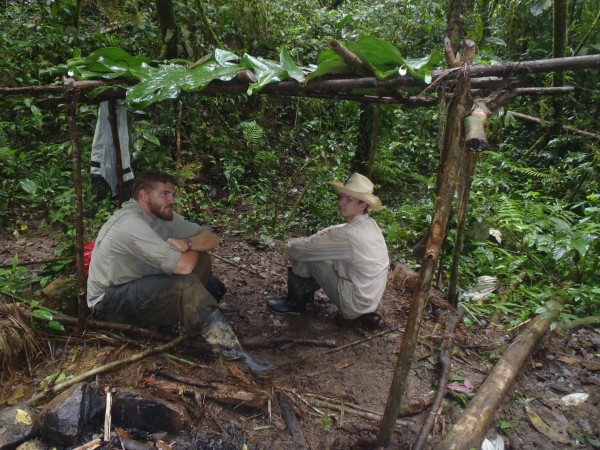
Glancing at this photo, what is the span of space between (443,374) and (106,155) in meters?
3.86

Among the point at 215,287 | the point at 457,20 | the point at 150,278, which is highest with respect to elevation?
the point at 457,20

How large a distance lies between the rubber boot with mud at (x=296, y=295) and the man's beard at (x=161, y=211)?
149cm

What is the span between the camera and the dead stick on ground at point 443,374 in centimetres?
313

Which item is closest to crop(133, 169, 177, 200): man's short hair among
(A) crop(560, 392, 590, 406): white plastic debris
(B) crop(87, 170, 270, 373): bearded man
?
(B) crop(87, 170, 270, 373): bearded man

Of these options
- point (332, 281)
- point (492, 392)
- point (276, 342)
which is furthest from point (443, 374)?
point (276, 342)

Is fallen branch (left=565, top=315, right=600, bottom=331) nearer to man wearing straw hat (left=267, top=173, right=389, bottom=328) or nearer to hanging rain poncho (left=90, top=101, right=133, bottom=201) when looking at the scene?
man wearing straw hat (left=267, top=173, right=389, bottom=328)

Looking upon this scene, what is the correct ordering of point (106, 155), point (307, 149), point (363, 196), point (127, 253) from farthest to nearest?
point (307, 149), point (106, 155), point (363, 196), point (127, 253)

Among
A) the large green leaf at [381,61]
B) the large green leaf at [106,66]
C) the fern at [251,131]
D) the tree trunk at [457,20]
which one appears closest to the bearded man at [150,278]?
the large green leaf at [106,66]

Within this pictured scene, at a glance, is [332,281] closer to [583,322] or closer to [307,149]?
[583,322]

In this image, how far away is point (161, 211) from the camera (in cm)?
394

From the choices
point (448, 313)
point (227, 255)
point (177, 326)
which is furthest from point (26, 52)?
point (448, 313)

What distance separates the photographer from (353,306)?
4.37 metres

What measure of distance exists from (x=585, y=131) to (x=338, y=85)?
302 inches

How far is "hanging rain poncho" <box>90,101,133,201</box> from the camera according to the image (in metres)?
4.35
